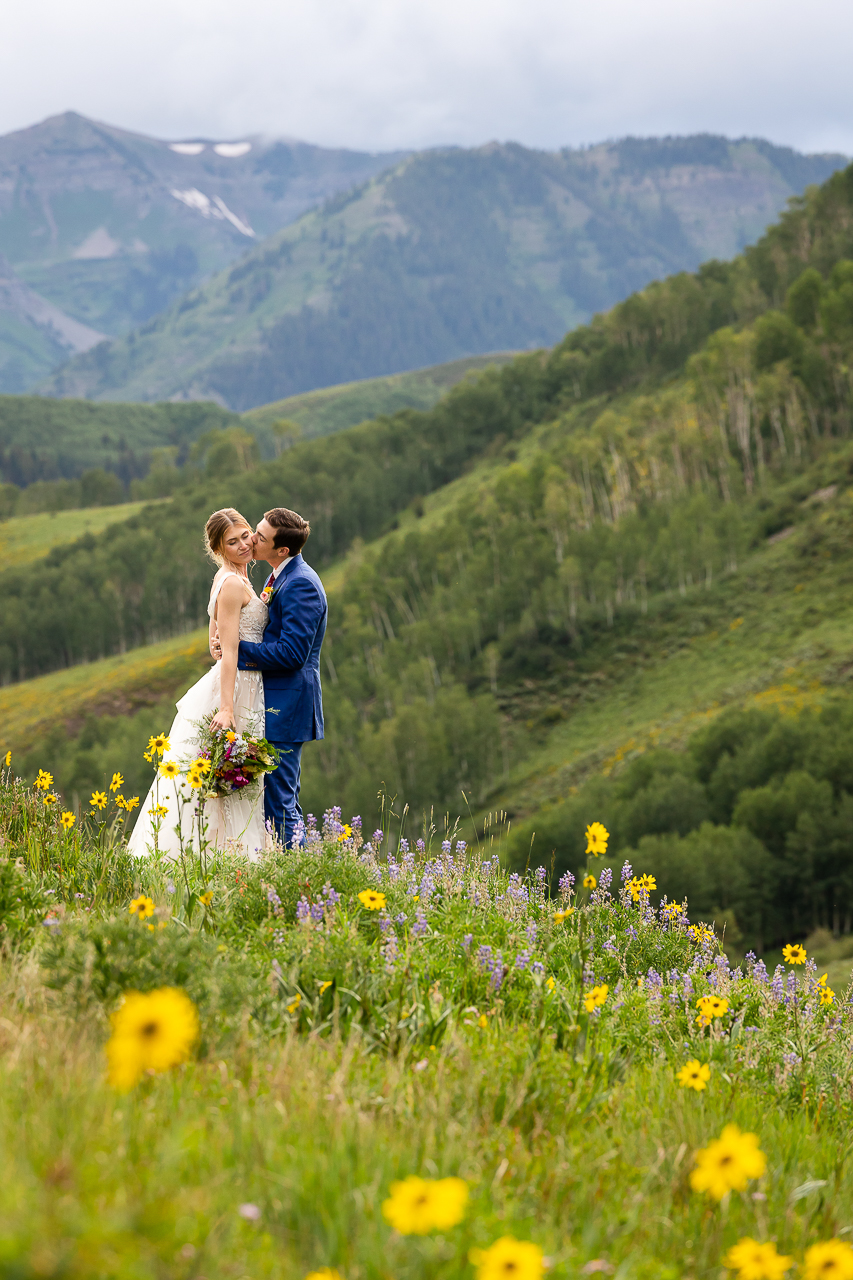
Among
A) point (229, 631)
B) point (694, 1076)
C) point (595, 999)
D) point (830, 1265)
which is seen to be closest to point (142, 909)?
point (595, 999)

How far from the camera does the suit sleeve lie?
6.87 metres

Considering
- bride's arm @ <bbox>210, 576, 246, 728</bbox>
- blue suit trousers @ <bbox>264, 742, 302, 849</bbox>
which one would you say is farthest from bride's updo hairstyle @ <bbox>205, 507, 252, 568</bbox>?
blue suit trousers @ <bbox>264, 742, 302, 849</bbox>

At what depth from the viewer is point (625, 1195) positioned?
9.43 feet

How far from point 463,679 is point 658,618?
2107 cm

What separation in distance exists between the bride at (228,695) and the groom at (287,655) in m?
0.09

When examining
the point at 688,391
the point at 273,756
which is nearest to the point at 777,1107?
the point at 273,756

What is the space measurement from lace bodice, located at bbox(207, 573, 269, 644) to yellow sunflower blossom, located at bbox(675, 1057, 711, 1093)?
4.44 metres

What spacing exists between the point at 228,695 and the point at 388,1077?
401 centimetres

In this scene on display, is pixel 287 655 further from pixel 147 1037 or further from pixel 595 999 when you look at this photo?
pixel 147 1037

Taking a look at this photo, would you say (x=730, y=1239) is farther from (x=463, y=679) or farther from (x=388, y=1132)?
(x=463, y=679)

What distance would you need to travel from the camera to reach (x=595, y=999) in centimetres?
411

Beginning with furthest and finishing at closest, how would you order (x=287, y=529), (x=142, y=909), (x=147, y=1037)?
(x=287, y=529)
(x=142, y=909)
(x=147, y=1037)

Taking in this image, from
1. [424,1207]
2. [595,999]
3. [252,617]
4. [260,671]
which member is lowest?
[595,999]

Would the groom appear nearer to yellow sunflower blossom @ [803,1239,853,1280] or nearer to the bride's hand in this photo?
the bride's hand
